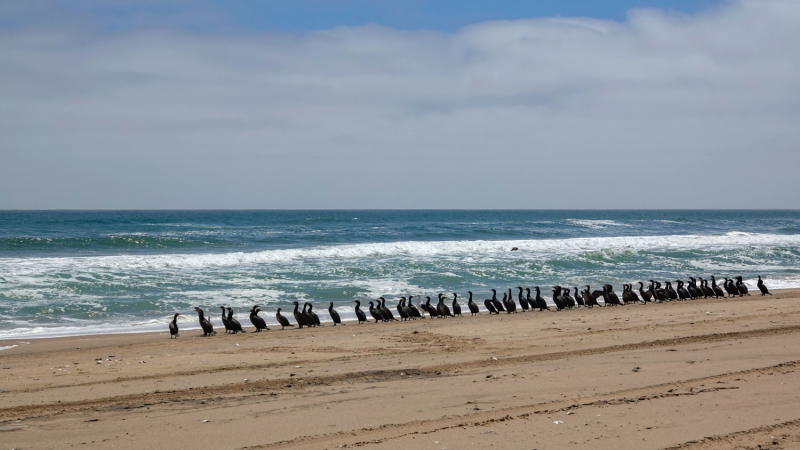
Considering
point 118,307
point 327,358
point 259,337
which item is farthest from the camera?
point 118,307

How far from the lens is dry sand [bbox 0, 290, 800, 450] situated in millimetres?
5402

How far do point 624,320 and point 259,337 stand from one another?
7260 mm

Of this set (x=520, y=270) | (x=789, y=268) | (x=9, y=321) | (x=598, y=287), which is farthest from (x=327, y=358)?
(x=789, y=268)

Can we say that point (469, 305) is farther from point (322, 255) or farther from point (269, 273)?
point (322, 255)

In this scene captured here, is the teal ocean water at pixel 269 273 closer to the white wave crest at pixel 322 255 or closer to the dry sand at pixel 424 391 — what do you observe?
the white wave crest at pixel 322 255

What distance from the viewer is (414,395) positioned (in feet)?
22.3

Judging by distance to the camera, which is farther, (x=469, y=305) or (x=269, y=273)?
(x=269, y=273)

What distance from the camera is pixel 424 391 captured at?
6.96 meters

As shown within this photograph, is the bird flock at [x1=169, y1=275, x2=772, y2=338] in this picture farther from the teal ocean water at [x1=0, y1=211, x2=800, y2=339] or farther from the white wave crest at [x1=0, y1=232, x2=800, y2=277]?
the white wave crest at [x1=0, y1=232, x2=800, y2=277]

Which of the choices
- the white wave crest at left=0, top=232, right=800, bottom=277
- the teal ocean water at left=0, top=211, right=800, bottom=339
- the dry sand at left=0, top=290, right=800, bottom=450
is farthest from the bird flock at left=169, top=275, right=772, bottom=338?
the white wave crest at left=0, top=232, right=800, bottom=277

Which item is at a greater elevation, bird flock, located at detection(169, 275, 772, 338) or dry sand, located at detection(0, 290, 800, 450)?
dry sand, located at detection(0, 290, 800, 450)

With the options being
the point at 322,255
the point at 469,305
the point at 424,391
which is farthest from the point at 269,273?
the point at 424,391

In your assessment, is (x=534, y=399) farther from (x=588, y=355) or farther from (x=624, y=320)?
(x=624, y=320)

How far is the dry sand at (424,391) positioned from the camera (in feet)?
17.7
